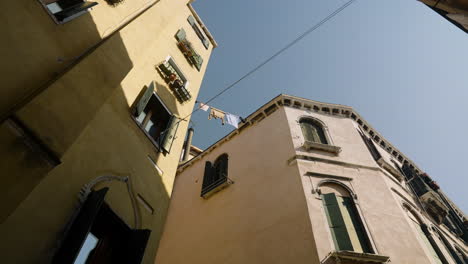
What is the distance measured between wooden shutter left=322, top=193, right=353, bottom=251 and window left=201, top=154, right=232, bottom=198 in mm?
4242

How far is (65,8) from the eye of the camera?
4875mm

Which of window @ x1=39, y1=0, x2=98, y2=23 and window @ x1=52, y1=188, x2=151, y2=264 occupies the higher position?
window @ x1=39, y1=0, x2=98, y2=23

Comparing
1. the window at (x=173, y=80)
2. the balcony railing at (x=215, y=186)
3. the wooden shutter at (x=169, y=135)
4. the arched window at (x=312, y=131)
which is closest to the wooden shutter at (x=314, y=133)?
the arched window at (x=312, y=131)

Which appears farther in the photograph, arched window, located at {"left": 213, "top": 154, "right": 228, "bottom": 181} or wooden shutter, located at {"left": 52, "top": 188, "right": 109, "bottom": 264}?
arched window, located at {"left": 213, "top": 154, "right": 228, "bottom": 181}

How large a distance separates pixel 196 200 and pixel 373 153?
756 cm

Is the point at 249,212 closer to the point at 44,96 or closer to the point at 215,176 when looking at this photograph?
the point at 215,176

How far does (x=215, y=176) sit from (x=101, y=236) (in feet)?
28.4

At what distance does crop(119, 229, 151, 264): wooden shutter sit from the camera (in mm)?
4473

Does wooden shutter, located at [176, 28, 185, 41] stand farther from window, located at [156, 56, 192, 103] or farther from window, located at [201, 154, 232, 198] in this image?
window, located at [201, 154, 232, 198]

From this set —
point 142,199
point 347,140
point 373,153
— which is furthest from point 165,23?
point 373,153

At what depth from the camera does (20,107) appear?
10.2 feet

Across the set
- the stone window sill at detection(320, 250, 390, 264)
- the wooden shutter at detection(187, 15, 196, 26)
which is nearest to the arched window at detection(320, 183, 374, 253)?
the stone window sill at detection(320, 250, 390, 264)

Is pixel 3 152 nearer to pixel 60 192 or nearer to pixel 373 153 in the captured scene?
pixel 60 192

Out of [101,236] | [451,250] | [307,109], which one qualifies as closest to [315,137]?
[307,109]
